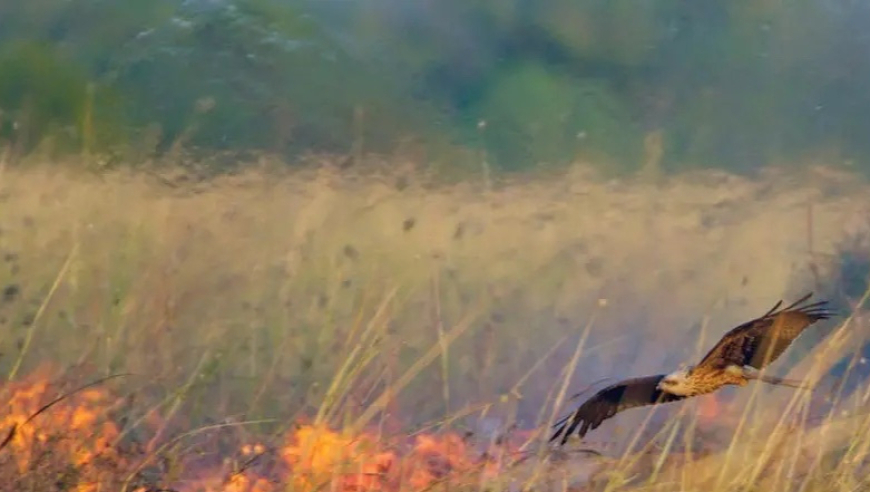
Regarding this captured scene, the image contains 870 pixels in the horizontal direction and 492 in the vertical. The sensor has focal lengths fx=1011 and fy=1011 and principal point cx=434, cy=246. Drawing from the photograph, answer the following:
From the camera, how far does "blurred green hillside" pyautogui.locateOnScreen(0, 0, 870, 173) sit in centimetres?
164

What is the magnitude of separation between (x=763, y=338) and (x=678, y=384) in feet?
0.48

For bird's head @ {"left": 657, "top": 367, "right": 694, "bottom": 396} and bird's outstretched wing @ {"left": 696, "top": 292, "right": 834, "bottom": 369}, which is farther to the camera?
bird's head @ {"left": 657, "top": 367, "right": 694, "bottom": 396}

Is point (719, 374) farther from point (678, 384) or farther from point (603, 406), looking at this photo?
point (603, 406)

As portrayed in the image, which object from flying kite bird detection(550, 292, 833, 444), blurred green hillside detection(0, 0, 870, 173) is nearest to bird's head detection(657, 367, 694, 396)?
flying kite bird detection(550, 292, 833, 444)

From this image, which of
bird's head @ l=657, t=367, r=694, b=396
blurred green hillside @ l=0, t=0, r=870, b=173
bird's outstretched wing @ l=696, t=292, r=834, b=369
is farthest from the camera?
blurred green hillside @ l=0, t=0, r=870, b=173

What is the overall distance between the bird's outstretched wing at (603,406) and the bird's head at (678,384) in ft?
0.04

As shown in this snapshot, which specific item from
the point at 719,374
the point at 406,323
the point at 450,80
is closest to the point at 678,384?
the point at 719,374

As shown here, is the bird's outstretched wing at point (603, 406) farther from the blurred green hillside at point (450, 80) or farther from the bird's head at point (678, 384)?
the blurred green hillside at point (450, 80)

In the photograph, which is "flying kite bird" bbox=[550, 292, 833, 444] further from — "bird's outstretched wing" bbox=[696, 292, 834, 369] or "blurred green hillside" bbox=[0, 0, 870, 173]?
"blurred green hillside" bbox=[0, 0, 870, 173]

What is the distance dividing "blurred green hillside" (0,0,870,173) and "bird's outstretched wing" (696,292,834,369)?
1.42 feet

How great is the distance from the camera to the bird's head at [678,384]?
1.45 m

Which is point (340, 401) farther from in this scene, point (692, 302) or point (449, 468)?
point (692, 302)

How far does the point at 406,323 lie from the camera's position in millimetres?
1560

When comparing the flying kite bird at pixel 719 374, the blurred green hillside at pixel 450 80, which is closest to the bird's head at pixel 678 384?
the flying kite bird at pixel 719 374
